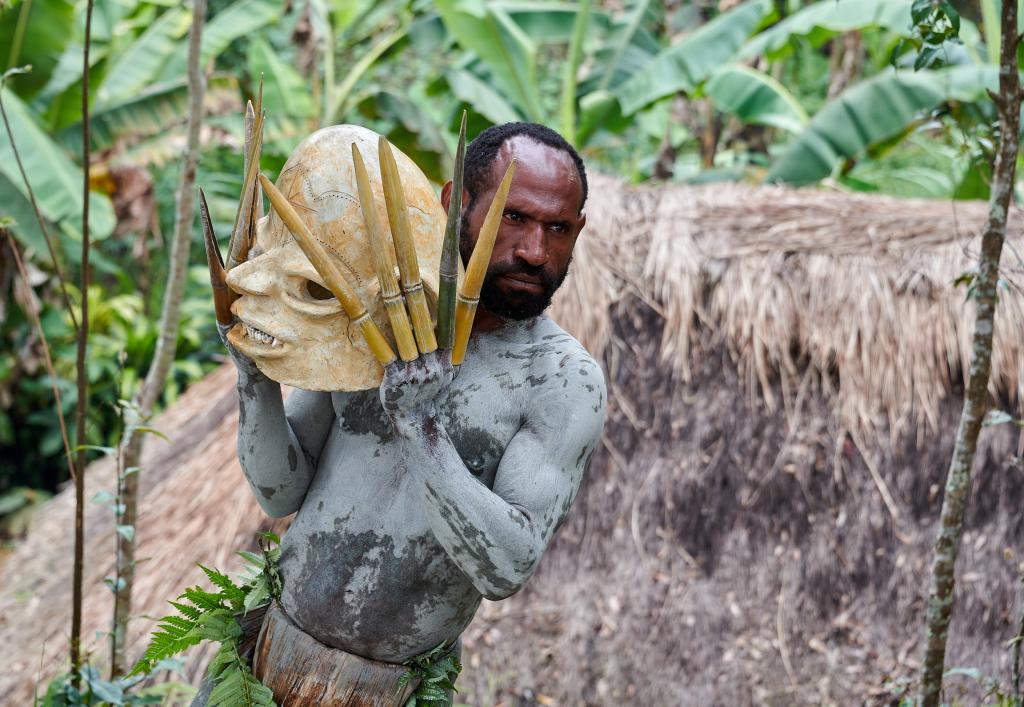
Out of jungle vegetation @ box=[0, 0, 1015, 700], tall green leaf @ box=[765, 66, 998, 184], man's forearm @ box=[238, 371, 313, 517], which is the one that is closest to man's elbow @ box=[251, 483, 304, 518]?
man's forearm @ box=[238, 371, 313, 517]

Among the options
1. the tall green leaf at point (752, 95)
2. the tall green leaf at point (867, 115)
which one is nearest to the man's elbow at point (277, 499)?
the tall green leaf at point (867, 115)

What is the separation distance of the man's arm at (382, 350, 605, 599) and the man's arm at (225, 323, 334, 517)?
33 cm

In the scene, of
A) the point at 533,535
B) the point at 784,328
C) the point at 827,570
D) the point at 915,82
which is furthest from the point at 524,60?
the point at 533,535

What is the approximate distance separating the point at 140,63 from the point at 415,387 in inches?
244

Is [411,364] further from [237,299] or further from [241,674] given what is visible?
[241,674]

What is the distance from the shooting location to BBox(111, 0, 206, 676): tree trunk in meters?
2.61

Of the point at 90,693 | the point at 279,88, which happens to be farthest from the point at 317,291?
the point at 279,88

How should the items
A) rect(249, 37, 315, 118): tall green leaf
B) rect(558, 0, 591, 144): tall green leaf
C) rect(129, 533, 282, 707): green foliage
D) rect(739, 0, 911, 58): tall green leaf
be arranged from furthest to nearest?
rect(249, 37, 315, 118): tall green leaf → rect(558, 0, 591, 144): tall green leaf → rect(739, 0, 911, 58): tall green leaf → rect(129, 533, 282, 707): green foliage

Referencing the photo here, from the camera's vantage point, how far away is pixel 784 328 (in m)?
4.00

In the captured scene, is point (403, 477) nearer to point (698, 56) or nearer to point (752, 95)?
point (698, 56)

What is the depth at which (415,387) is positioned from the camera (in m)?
1.32

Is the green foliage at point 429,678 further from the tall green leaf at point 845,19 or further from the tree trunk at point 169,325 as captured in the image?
the tall green leaf at point 845,19

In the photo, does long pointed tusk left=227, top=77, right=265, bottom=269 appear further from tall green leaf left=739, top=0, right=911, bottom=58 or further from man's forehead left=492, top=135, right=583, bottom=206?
tall green leaf left=739, top=0, right=911, bottom=58

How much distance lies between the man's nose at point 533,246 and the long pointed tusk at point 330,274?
0.30m
